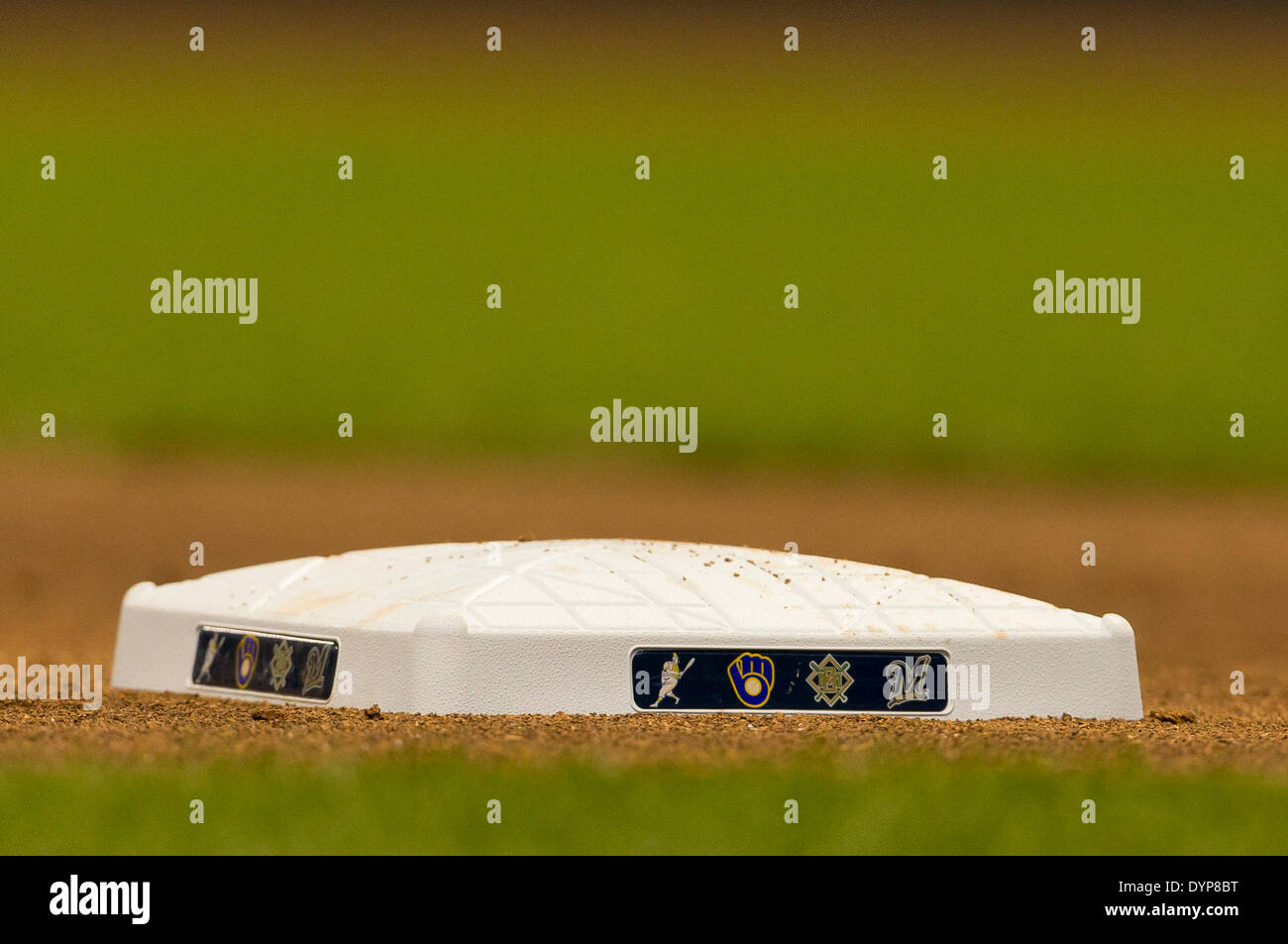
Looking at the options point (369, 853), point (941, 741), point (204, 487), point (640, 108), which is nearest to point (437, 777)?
point (369, 853)

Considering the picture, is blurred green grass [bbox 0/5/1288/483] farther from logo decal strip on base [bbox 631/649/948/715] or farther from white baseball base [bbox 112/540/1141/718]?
logo decal strip on base [bbox 631/649/948/715]

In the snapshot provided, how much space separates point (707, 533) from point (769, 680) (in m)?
11.4

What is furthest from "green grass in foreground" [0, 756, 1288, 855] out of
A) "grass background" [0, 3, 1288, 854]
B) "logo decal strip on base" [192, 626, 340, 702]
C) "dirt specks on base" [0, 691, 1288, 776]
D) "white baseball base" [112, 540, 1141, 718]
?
"grass background" [0, 3, 1288, 854]

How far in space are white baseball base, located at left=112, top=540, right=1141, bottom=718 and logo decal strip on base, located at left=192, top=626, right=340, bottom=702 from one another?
0.01 meters

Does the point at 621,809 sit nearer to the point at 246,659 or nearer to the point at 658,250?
the point at 246,659

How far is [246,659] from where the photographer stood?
770 cm

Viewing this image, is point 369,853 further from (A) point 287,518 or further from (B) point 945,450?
(B) point 945,450

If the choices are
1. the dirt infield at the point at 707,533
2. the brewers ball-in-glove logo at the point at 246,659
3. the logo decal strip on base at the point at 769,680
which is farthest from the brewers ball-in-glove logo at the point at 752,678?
the brewers ball-in-glove logo at the point at 246,659

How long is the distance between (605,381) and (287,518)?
9.18 metres

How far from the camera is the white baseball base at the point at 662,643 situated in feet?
22.1

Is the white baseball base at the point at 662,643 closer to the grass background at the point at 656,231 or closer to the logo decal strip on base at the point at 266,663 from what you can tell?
the logo decal strip on base at the point at 266,663

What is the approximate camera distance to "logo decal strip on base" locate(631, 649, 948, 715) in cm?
A: 679

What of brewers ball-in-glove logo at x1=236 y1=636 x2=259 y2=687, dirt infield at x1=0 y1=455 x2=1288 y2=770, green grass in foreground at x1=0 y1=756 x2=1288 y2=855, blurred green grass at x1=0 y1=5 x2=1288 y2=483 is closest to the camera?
green grass in foreground at x1=0 y1=756 x2=1288 y2=855

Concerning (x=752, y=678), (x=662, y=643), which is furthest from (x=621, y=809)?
(x=752, y=678)
